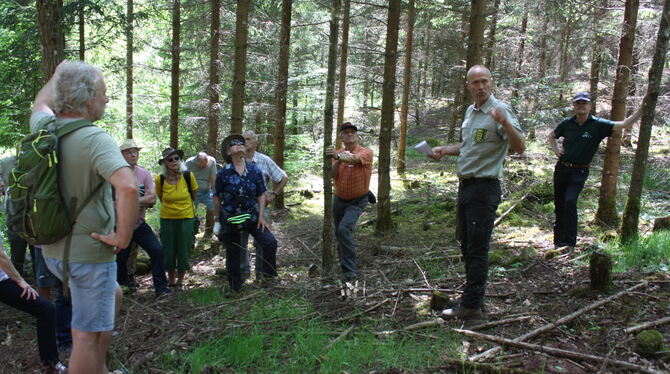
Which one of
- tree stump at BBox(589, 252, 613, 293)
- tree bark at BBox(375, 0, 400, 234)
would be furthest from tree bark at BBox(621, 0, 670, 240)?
tree bark at BBox(375, 0, 400, 234)

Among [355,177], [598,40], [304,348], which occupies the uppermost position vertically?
[598,40]

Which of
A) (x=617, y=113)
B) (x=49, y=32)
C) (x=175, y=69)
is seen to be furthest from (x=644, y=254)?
(x=175, y=69)

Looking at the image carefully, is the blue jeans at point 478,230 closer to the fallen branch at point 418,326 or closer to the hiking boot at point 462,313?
the hiking boot at point 462,313

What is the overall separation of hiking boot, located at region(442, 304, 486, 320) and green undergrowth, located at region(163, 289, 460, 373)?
34cm

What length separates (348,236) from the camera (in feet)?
20.1

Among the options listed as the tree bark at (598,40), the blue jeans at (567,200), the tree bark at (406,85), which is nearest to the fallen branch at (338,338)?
the blue jeans at (567,200)

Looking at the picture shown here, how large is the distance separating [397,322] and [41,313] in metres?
3.21

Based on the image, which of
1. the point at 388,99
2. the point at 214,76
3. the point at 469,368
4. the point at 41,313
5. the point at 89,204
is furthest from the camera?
the point at 214,76

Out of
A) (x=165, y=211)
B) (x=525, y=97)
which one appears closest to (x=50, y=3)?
(x=165, y=211)

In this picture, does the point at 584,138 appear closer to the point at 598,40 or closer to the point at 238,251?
the point at 598,40

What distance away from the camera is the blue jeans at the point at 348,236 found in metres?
6.10

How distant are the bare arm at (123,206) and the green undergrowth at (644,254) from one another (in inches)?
217

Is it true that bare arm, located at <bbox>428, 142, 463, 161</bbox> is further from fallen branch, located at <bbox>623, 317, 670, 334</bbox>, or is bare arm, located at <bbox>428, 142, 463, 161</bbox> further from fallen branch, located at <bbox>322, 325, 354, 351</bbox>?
fallen branch, located at <bbox>623, 317, 670, 334</bbox>

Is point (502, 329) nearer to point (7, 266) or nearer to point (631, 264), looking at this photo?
point (631, 264)
